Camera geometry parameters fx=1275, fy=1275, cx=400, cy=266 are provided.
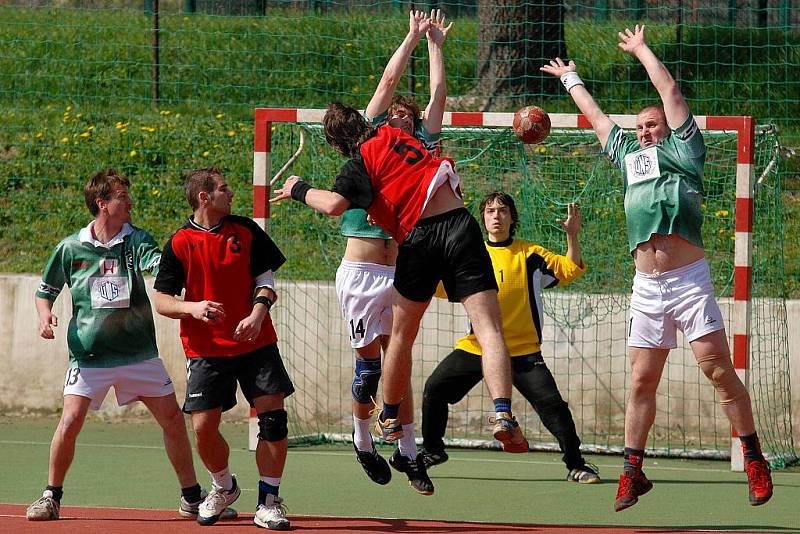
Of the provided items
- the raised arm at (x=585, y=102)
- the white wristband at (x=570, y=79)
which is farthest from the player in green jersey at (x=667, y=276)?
the white wristband at (x=570, y=79)

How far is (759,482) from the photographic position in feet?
22.5

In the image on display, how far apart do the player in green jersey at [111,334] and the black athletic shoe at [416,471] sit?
3.37 feet

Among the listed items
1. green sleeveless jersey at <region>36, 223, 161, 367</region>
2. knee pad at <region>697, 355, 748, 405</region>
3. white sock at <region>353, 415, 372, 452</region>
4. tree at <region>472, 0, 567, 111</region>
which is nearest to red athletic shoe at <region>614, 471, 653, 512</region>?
knee pad at <region>697, 355, 748, 405</region>

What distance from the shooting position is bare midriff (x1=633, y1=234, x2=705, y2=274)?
6.89 m

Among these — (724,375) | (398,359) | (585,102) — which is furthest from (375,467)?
(585,102)

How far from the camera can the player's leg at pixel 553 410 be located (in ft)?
28.5

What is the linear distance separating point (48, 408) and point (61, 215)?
2.42m

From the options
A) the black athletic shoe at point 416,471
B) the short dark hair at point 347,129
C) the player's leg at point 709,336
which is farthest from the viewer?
the black athletic shoe at point 416,471

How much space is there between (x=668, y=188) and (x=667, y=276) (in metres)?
0.48

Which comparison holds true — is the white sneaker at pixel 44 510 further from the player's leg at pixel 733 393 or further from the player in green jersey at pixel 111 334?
the player's leg at pixel 733 393

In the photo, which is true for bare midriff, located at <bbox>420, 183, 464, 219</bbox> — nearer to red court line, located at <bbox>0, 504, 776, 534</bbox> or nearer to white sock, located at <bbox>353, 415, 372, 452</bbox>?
white sock, located at <bbox>353, 415, 372, 452</bbox>

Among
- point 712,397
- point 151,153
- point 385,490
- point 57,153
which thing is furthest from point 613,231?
point 57,153

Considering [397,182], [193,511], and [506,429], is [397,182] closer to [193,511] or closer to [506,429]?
[506,429]

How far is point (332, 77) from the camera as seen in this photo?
48.0 ft
